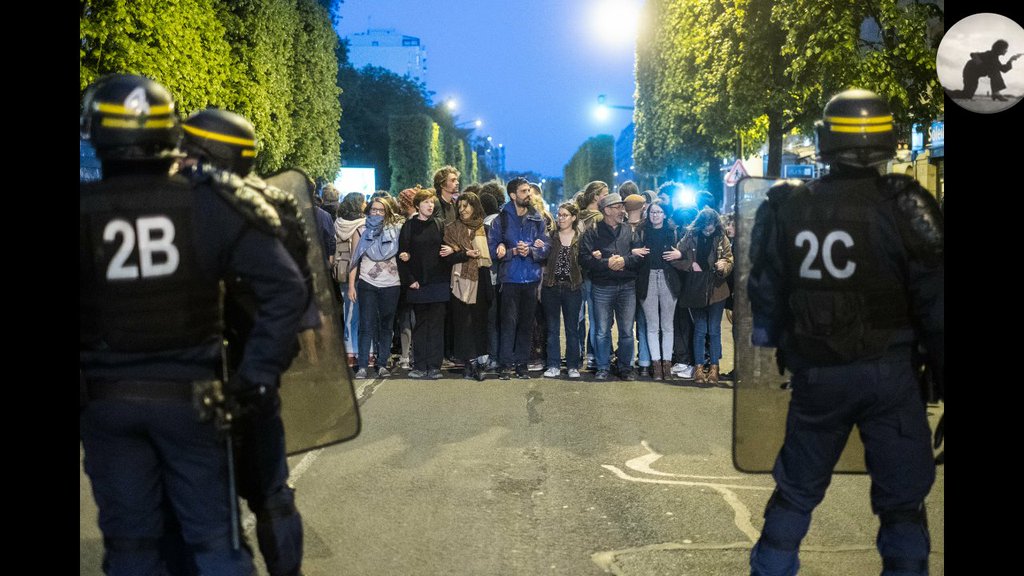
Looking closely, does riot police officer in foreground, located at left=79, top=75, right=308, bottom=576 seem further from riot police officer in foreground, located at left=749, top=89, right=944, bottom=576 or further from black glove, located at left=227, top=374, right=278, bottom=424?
riot police officer in foreground, located at left=749, top=89, right=944, bottom=576

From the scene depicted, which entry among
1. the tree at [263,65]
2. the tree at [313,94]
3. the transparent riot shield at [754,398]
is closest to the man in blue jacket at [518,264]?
the transparent riot shield at [754,398]

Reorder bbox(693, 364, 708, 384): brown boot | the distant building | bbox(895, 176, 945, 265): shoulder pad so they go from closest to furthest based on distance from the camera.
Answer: bbox(895, 176, 945, 265): shoulder pad < bbox(693, 364, 708, 384): brown boot < the distant building

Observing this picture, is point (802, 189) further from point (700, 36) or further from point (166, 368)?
point (700, 36)

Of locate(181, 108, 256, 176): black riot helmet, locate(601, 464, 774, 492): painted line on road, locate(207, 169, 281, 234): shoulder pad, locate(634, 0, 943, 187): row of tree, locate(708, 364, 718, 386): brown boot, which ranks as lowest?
locate(601, 464, 774, 492): painted line on road

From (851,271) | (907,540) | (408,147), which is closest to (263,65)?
(851,271)

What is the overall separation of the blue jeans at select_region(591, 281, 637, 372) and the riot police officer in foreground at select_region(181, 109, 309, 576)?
7.67m

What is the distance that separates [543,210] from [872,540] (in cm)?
660

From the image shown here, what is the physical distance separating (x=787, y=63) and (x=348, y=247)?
11837mm

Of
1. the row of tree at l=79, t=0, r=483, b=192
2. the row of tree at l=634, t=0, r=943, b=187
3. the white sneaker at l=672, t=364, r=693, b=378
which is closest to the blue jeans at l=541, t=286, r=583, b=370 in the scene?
the white sneaker at l=672, t=364, r=693, b=378

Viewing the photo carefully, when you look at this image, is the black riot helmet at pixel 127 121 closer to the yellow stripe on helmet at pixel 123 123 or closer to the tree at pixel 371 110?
the yellow stripe on helmet at pixel 123 123

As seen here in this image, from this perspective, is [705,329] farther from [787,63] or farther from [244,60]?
[244,60]

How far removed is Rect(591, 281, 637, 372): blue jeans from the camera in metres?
11.7

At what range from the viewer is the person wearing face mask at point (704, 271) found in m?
11.4

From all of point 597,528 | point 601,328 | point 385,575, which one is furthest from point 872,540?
point 601,328
